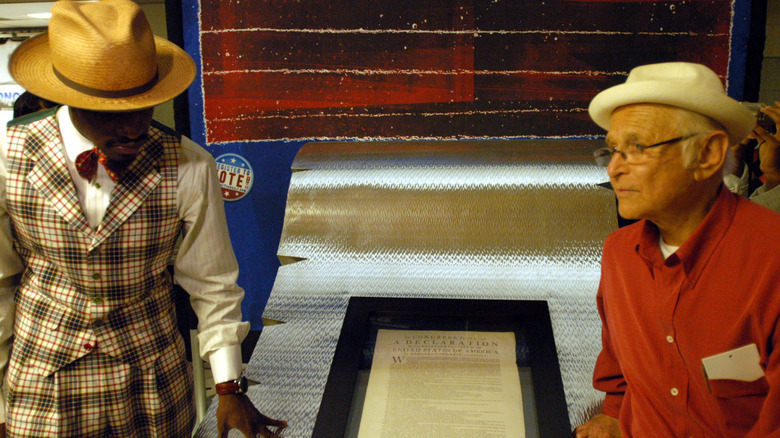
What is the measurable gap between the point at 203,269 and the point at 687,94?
41.5 inches

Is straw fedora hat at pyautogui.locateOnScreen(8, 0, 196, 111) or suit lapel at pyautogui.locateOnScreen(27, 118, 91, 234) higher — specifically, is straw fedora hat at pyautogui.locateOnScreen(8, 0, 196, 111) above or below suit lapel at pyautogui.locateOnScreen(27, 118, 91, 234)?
above

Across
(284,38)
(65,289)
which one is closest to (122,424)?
(65,289)

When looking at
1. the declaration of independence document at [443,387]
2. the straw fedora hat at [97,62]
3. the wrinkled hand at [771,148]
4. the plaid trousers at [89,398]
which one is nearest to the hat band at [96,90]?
the straw fedora hat at [97,62]

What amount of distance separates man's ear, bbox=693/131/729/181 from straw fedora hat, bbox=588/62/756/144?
0.10 ft

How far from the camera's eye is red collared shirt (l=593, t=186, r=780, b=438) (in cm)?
89

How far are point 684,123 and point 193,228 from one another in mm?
1026

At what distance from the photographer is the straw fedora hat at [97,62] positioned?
3.50ft

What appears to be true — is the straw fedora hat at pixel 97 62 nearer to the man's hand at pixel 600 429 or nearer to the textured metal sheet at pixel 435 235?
the textured metal sheet at pixel 435 235

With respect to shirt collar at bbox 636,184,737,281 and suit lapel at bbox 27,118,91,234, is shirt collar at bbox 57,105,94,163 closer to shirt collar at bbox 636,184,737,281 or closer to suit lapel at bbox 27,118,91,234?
suit lapel at bbox 27,118,91,234

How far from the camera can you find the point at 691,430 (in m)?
0.99

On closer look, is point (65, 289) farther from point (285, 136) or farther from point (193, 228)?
point (285, 136)

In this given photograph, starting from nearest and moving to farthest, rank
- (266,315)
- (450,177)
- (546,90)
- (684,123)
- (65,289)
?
(684,123)
(65,289)
(266,315)
(450,177)
(546,90)

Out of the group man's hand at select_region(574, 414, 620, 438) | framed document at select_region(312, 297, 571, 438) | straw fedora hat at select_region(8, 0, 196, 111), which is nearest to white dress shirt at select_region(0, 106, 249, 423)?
straw fedora hat at select_region(8, 0, 196, 111)

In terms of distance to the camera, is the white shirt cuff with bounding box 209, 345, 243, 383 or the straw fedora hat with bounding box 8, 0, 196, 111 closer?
the straw fedora hat with bounding box 8, 0, 196, 111
